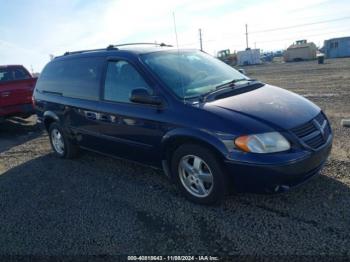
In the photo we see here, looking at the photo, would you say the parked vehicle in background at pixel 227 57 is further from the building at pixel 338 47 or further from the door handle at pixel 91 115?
the door handle at pixel 91 115

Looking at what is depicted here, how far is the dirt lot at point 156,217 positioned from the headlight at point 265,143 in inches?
30.2

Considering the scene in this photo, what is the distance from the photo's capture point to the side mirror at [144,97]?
3915 mm

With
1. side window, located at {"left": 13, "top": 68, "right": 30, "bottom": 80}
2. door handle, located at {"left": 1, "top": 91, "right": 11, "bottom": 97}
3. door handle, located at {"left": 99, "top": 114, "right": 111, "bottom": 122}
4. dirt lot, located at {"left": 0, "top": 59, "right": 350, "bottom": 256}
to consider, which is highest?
side window, located at {"left": 13, "top": 68, "right": 30, "bottom": 80}

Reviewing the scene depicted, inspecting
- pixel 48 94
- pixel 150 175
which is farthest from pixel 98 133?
pixel 48 94

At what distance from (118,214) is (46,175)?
6.99ft

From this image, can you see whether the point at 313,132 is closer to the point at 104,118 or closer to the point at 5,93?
the point at 104,118

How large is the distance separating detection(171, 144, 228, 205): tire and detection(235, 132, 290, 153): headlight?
421mm

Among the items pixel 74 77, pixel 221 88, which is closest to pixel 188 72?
pixel 221 88

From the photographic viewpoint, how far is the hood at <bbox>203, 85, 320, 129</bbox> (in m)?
3.44

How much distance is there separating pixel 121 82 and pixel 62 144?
228 cm

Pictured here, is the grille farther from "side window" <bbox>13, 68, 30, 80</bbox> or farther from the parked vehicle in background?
the parked vehicle in background

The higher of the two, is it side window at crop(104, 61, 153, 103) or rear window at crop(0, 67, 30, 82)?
rear window at crop(0, 67, 30, 82)

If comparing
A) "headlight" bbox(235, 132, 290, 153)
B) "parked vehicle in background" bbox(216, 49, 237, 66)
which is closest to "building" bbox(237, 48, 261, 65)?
"parked vehicle in background" bbox(216, 49, 237, 66)

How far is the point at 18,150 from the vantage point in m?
7.23
